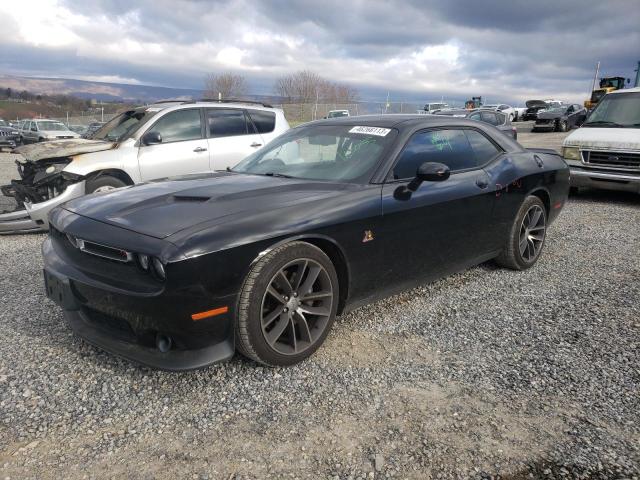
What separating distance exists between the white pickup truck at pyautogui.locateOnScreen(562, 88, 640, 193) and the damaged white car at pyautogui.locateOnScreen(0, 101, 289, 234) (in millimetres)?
5006

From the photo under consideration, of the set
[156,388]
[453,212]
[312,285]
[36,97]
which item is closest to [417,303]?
[453,212]

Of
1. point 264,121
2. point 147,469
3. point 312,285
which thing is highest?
point 264,121

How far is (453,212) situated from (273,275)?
1675 mm

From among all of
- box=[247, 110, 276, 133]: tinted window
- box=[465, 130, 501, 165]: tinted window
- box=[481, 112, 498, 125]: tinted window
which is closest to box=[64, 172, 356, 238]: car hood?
box=[465, 130, 501, 165]: tinted window

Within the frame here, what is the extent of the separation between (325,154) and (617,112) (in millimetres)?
7142

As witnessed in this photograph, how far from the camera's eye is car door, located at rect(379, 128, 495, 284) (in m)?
3.30

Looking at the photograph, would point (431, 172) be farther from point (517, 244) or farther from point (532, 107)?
point (532, 107)

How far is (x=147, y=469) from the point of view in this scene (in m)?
2.05

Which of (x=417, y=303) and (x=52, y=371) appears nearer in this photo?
(x=52, y=371)

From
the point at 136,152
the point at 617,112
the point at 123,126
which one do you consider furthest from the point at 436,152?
the point at 617,112

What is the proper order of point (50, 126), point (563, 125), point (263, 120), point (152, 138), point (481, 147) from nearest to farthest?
point (481, 147) → point (152, 138) → point (263, 120) → point (50, 126) → point (563, 125)

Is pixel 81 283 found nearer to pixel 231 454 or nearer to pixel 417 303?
pixel 231 454

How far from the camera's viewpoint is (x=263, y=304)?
2.66 m

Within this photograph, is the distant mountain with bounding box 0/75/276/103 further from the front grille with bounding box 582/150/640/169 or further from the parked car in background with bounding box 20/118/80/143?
the front grille with bounding box 582/150/640/169
